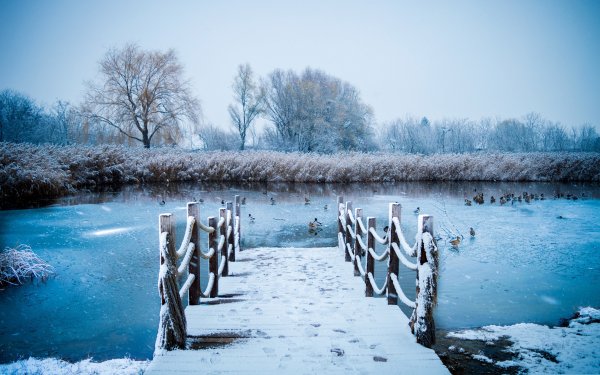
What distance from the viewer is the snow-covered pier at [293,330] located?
3488 millimetres

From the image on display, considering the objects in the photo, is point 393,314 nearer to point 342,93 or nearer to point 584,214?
point 584,214

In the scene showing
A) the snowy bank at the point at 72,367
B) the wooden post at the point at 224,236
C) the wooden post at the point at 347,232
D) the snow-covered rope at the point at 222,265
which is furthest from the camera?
the wooden post at the point at 347,232

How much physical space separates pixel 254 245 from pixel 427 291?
791 centimetres

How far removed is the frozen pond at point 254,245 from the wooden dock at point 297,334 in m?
1.54

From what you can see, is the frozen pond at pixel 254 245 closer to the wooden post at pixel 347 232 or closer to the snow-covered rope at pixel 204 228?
the wooden post at pixel 347 232

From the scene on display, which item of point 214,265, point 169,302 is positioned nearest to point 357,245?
point 214,265

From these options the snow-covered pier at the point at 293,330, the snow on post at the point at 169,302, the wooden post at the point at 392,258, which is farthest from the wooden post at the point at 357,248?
the snow on post at the point at 169,302

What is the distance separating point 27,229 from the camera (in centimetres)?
1293

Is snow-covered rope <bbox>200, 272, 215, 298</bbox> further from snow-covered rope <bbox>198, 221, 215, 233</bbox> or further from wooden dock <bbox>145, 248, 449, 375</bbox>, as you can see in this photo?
snow-covered rope <bbox>198, 221, 215, 233</bbox>

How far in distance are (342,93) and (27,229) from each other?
1791 inches

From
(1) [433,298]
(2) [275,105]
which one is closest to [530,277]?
(1) [433,298]

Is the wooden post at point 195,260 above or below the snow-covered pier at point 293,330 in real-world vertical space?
above

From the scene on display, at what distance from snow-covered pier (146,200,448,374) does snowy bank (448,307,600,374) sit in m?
1.43

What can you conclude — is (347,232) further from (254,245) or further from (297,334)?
(297,334)
